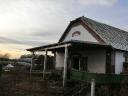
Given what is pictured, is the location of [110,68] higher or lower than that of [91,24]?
lower

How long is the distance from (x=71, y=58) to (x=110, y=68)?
529 cm

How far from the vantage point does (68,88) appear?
21297 mm

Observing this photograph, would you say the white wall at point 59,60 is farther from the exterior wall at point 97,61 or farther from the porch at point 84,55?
the exterior wall at point 97,61

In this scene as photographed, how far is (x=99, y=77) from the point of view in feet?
65.6

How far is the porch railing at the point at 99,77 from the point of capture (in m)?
20.0

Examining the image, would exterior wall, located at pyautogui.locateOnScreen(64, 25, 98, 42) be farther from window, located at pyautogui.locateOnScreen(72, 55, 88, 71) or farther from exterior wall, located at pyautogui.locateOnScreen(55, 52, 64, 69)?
exterior wall, located at pyautogui.locateOnScreen(55, 52, 64, 69)

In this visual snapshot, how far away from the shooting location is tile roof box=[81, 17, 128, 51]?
2586 cm

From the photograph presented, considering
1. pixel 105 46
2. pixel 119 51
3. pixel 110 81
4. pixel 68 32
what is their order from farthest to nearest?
pixel 68 32 < pixel 119 51 < pixel 105 46 < pixel 110 81

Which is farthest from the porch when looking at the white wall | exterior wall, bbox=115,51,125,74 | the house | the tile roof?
the white wall

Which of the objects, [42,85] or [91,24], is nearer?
[42,85]

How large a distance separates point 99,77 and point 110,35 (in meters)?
8.54

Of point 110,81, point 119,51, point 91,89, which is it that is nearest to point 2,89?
point 91,89

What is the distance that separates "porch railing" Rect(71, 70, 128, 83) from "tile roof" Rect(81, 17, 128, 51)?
14.3 ft

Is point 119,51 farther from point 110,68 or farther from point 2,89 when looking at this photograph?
point 2,89
